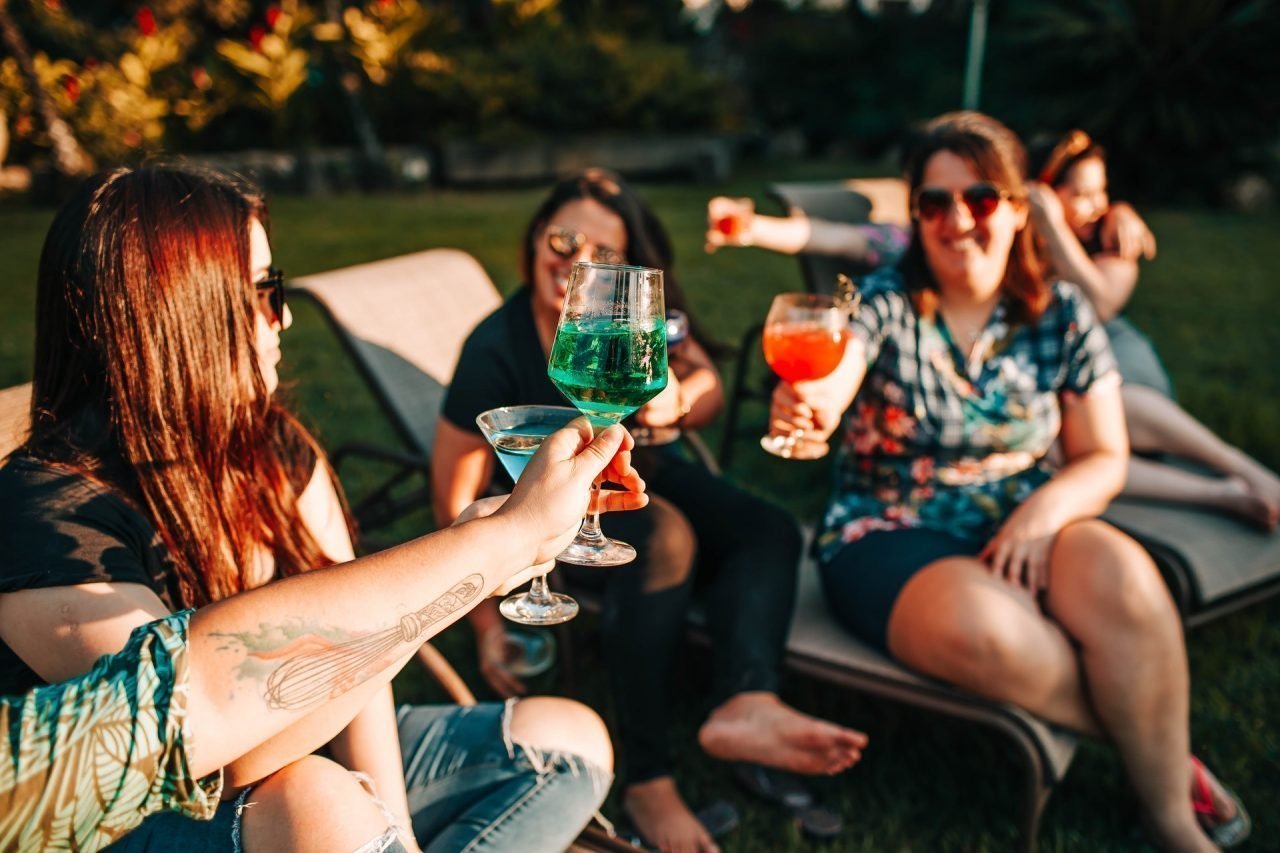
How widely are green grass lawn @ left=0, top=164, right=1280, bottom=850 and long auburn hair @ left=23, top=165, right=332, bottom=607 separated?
3.59 ft

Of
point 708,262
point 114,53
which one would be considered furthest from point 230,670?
point 114,53

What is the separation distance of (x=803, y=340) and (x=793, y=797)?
133 centimetres

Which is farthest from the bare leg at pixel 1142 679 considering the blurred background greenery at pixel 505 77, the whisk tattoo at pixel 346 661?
the blurred background greenery at pixel 505 77

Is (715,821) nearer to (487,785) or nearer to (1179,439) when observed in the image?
(487,785)

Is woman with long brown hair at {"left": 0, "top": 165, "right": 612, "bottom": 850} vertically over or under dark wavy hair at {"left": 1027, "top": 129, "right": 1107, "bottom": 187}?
under

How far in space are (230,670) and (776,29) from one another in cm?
1969

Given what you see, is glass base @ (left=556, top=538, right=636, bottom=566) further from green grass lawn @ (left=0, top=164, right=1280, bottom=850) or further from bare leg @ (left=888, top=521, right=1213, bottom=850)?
green grass lawn @ (left=0, top=164, right=1280, bottom=850)

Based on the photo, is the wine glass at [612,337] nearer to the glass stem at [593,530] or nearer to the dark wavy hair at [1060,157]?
the glass stem at [593,530]

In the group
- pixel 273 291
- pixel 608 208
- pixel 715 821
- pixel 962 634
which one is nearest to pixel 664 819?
pixel 715 821

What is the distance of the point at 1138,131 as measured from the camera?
1289 centimetres

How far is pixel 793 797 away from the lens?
2.83m

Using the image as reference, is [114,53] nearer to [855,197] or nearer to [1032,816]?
[855,197]

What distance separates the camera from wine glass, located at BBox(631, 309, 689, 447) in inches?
112

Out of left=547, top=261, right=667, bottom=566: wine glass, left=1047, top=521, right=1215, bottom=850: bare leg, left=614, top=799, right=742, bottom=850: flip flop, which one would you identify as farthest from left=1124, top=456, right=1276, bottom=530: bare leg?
left=547, top=261, right=667, bottom=566: wine glass
